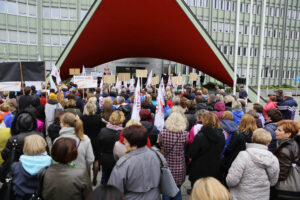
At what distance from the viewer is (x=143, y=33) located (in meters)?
16.9

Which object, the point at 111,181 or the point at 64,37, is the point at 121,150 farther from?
the point at 64,37

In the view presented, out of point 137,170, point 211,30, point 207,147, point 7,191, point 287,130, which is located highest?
point 211,30

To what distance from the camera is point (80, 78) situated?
8.19 m

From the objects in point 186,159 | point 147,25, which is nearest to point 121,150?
point 186,159

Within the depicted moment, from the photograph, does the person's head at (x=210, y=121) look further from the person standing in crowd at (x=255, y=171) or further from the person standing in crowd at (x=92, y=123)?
the person standing in crowd at (x=92, y=123)

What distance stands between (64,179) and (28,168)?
0.57m

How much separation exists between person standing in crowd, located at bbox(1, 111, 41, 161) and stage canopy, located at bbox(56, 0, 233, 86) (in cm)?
974

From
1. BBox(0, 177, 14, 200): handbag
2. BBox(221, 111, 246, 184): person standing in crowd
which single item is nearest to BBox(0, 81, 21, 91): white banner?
BBox(0, 177, 14, 200): handbag

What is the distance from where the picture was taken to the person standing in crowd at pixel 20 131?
3031 millimetres

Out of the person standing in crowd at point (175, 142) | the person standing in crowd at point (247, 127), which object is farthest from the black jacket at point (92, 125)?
the person standing in crowd at point (247, 127)

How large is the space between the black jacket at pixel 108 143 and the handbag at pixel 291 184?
2.34m

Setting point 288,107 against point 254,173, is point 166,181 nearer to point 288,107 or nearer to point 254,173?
point 254,173

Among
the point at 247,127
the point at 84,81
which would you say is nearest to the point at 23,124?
the point at 247,127

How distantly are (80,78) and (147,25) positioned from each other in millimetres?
8692
